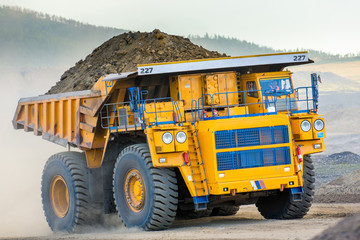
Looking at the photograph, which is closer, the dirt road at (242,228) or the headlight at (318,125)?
the dirt road at (242,228)

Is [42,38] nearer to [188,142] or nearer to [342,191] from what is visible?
[342,191]

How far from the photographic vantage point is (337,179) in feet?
75.3

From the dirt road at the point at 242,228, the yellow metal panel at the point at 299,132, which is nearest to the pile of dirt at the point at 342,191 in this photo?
the dirt road at the point at 242,228

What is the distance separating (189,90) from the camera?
14.9 m

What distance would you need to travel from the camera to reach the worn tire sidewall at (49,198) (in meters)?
16.3

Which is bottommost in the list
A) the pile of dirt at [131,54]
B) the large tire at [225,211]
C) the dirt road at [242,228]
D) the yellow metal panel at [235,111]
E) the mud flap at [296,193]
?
the large tire at [225,211]

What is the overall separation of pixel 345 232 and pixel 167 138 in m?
5.70

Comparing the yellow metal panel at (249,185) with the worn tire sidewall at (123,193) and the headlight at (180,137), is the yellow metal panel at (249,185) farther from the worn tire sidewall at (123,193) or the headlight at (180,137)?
the worn tire sidewall at (123,193)

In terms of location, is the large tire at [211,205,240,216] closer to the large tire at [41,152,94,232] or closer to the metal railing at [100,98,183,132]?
the large tire at [41,152,94,232]

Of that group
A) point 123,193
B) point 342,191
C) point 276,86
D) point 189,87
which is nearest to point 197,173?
point 123,193

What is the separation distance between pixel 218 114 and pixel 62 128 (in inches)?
160

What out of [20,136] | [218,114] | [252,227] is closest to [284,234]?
[252,227]

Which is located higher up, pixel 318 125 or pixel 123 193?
pixel 318 125

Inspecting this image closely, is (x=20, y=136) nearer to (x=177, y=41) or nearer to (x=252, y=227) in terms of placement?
(x=177, y=41)
